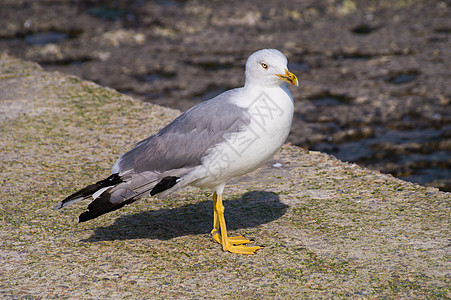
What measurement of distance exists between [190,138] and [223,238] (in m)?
0.73

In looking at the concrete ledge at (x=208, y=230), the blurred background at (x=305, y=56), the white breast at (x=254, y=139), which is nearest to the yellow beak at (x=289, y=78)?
the white breast at (x=254, y=139)

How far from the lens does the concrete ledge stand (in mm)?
3709

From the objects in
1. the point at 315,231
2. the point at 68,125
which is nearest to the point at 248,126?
the point at 315,231

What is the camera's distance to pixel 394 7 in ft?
37.0

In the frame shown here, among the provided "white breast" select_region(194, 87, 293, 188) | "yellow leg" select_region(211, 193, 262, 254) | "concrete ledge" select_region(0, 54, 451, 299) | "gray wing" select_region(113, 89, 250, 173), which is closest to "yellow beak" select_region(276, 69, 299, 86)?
"white breast" select_region(194, 87, 293, 188)

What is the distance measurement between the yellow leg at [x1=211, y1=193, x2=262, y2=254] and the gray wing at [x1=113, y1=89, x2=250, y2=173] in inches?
15.8

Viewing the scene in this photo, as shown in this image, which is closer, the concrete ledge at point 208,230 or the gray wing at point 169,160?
the concrete ledge at point 208,230

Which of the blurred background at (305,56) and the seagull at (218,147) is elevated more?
the seagull at (218,147)

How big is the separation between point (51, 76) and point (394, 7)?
6.81 metres

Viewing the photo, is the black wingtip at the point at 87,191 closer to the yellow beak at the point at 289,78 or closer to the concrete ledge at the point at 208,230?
the concrete ledge at the point at 208,230

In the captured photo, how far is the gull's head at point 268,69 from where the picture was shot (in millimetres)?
4051

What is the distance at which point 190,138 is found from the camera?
4148 millimetres

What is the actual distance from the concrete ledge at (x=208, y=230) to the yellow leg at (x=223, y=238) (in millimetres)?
62

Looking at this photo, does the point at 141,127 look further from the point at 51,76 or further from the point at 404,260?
the point at 404,260
